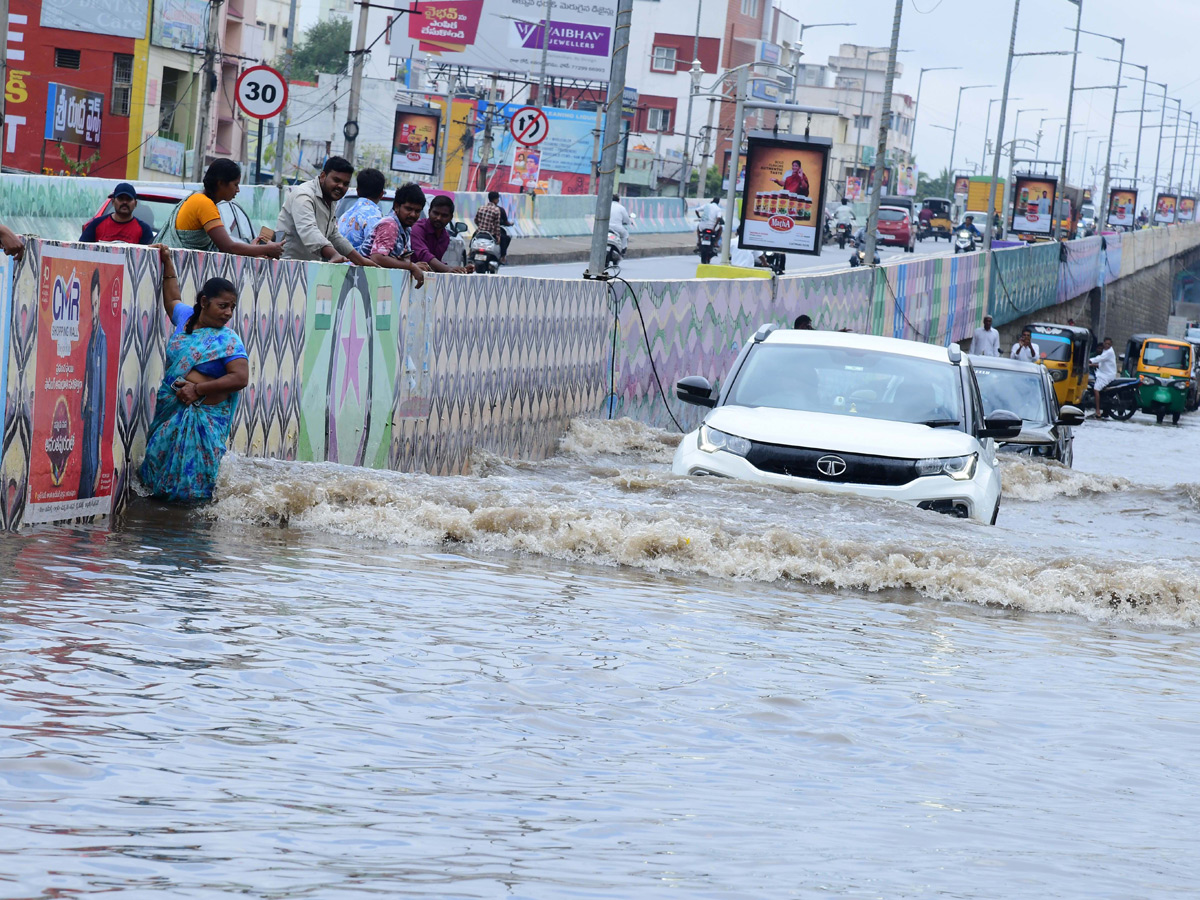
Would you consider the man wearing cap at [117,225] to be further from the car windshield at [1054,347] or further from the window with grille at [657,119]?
the window with grille at [657,119]

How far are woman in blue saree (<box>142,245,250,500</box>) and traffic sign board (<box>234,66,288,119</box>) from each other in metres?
15.3

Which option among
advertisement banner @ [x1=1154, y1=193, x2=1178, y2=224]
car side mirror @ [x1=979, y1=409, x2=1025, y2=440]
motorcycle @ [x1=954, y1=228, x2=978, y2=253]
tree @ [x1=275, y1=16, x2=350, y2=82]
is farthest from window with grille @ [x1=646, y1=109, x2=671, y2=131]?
car side mirror @ [x1=979, y1=409, x2=1025, y2=440]

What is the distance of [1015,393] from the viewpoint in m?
21.4

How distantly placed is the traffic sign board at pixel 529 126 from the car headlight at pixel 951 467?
28692mm

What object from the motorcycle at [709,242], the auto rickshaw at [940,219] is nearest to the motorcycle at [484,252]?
the motorcycle at [709,242]

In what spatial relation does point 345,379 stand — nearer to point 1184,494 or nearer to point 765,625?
point 765,625

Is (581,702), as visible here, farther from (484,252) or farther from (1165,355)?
(1165,355)

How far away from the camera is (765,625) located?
811cm

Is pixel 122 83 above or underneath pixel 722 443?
above

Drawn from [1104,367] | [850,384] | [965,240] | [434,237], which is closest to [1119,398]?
[1104,367]

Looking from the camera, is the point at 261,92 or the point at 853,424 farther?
the point at 261,92

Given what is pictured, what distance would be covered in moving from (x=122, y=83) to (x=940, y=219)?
5208 centimetres

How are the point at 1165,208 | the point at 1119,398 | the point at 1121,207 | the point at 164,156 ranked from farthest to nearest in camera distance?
the point at 1165,208 → the point at 1121,207 → the point at 164,156 → the point at 1119,398

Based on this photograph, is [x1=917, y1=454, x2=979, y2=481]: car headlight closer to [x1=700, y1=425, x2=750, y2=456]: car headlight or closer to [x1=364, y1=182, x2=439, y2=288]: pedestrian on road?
[x1=700, y1=425, x2=750, y2=456]: car headlight
